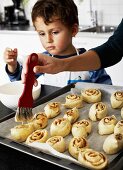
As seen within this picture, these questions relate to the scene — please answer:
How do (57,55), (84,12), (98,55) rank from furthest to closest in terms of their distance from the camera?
(84,12) → (57,55) → (98,55)

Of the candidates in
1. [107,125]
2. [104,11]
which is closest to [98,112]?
[107,125]

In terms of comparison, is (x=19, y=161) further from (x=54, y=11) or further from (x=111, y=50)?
(x=54, y=11)

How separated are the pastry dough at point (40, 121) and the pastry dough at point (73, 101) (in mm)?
150

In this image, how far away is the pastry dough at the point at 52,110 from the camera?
114 centimetres

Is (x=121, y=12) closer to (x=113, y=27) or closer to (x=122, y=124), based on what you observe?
(x=113, y=27)

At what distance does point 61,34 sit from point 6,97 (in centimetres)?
49

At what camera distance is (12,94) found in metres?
1.29

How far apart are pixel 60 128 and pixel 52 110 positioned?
0.14 meters

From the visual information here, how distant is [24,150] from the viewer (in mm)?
814

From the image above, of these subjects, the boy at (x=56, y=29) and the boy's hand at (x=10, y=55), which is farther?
the boy at (x=56, y=29)

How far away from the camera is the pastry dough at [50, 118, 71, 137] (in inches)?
39.8

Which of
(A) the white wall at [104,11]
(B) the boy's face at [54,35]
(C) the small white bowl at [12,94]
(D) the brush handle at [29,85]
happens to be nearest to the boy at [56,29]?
(B) the boy's face at [54,35]

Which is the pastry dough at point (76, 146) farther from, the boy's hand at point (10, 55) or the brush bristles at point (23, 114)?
the boy's hand at point (10, 55)

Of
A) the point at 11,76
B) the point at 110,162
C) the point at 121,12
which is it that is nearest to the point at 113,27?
the point at 121,12
